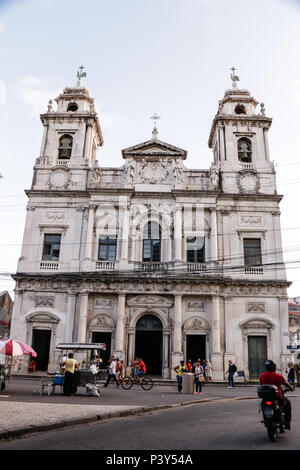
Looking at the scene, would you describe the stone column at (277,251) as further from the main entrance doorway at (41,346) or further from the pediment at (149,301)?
the main entrance doorway at (41,346)

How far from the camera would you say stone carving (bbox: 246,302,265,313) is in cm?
2633

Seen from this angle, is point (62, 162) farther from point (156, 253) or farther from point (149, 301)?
point (149, 301)

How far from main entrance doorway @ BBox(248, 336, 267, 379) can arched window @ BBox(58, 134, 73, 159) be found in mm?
19525

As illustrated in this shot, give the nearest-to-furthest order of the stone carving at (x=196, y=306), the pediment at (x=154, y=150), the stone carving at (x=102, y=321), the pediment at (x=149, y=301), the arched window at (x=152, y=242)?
1. the stone carving at (x=102, y=321)
2. the pediment at (x=149, y=301)
3. the stone carving at (x=196, y=306)
4. the arched window at (x=152, y=242)
5. the pediment at (x=154, y=150)

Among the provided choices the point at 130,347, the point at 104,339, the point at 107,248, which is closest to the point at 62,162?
the point at 107,248

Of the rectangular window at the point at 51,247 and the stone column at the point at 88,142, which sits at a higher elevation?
the stone column at the point at 88,142

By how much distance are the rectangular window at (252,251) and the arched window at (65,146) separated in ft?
50.7

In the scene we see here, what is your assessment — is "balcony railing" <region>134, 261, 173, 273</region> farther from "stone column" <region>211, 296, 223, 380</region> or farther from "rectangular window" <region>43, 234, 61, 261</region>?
"rectangular window" <region>43, 234, 61, 261</region>

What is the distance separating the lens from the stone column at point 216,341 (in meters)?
24.5

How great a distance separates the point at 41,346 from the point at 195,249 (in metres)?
12.4

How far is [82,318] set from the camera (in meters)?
25.5

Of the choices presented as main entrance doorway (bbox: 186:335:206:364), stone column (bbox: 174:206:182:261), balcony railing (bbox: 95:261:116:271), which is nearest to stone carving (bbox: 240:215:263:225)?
stone column (bbox: 174:206:182:261)

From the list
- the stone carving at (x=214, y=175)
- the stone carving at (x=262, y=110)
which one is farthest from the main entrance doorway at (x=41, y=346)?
the stone carving at (x=262, y=110)
